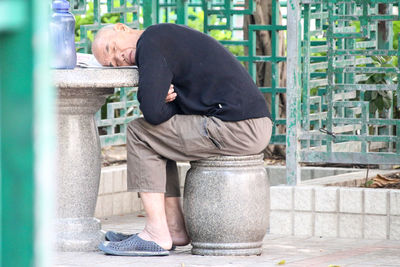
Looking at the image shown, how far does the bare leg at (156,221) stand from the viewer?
4672 mm

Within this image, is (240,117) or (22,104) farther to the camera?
(240,117)

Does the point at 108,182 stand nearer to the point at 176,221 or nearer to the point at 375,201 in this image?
the point at 176,221

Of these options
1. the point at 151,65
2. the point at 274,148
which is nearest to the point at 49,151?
the point at 151,65

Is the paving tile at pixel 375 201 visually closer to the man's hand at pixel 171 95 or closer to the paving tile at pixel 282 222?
the paving tile at pixel 282 222

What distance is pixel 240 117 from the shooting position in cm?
465

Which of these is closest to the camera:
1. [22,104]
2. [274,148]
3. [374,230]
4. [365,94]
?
[22,104]

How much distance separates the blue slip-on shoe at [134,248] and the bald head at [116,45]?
36.4 inches

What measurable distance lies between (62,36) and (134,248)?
1.17m

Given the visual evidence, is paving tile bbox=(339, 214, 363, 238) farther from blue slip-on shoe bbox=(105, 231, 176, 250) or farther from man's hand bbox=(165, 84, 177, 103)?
man's hand bbox=(165, 84, 177, 103)

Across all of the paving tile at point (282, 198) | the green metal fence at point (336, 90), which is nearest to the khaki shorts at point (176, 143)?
the paving tile at point (282, 198)

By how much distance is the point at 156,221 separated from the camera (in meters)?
4.70

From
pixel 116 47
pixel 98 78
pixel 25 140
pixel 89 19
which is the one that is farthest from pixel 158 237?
pixel 89 19

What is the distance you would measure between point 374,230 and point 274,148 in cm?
224

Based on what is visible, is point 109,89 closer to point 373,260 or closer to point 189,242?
point 189,242
